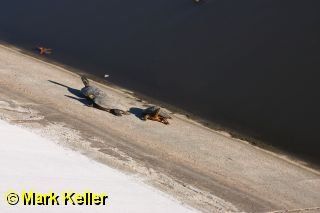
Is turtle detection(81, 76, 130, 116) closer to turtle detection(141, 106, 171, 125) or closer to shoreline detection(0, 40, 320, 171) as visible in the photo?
turtle detection(141, 106, 171, 125)

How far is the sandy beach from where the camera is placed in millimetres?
12383

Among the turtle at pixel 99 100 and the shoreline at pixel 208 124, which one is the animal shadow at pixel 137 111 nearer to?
the turtle at pixel 99 100

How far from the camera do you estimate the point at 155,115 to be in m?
16.1

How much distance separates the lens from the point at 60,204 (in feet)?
33.0

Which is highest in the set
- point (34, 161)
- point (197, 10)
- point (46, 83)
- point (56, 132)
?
point (197, 10)

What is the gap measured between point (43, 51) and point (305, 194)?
12.8 metres

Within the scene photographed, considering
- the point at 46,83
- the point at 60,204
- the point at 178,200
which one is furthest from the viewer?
the point at 46,83

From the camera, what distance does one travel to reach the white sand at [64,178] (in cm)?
1050

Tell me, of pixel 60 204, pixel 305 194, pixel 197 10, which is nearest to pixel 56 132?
pixel 60 204

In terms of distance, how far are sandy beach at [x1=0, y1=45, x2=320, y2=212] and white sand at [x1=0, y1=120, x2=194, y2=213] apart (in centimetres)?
37

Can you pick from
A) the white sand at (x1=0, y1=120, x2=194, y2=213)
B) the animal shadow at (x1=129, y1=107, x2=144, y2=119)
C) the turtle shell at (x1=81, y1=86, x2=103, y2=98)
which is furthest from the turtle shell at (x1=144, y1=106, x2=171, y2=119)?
the white sand at (x1=0, y1=120, x2=194, y2=213)

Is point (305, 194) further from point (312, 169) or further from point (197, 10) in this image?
point (197, 10)

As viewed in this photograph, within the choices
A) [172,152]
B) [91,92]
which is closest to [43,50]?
[91,92]

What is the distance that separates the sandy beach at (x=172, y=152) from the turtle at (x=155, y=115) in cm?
20
